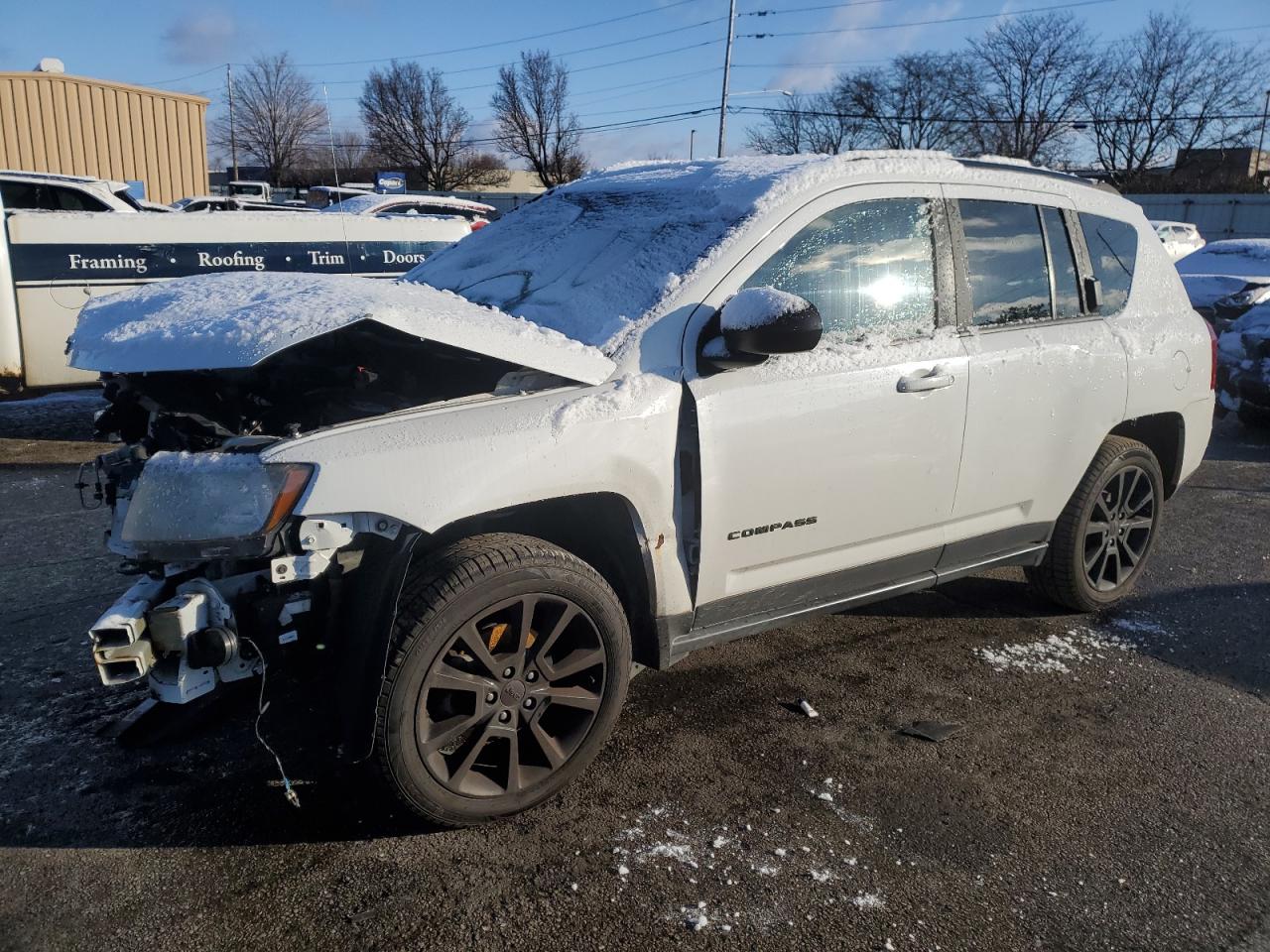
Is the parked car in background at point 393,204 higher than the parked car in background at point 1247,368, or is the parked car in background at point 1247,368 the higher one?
the parked car in background at point 393,204

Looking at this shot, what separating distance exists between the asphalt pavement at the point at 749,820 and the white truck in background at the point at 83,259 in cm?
445

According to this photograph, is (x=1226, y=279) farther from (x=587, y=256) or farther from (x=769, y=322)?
(x=769, y=322)

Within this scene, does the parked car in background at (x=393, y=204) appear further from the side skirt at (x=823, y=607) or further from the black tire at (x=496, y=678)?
the black tire at (x=496, y=678)

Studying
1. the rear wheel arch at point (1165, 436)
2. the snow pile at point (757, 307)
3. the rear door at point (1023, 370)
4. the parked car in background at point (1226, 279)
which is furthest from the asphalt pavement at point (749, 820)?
Result: the parked car in background at point (1226, 279)

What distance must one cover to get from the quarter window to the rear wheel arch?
76 cm

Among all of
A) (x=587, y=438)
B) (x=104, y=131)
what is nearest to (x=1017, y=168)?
(x=587, y=438)

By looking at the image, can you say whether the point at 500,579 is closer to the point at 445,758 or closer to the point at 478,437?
the point at 478,437

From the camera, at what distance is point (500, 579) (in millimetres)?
2523

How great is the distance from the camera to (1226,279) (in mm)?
11531

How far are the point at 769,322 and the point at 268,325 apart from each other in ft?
4.44

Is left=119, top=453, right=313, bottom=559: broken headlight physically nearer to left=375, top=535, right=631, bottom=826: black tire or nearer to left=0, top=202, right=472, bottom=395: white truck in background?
left=375, top=535, right=631, bottom=826: black tire

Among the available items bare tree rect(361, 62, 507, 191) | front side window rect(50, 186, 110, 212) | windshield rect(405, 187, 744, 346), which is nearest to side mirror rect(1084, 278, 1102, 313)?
windshield rect(405, 187, 744, 346)

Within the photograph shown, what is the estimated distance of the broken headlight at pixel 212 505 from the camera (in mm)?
2301

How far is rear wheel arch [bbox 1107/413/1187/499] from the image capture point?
4.41 m
